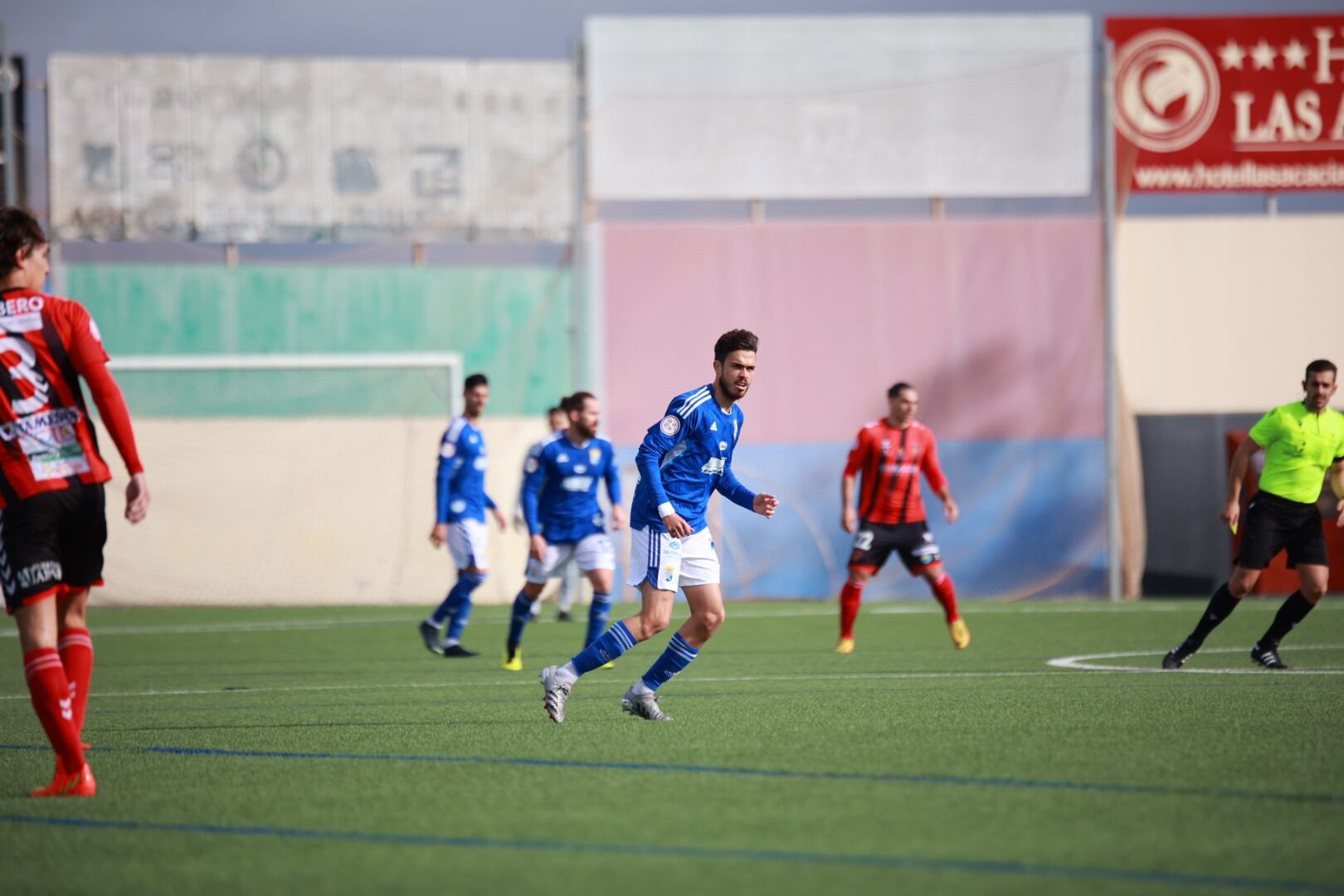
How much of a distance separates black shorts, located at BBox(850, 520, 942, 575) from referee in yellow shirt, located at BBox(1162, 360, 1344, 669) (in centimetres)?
326

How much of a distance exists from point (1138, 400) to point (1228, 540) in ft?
8.17

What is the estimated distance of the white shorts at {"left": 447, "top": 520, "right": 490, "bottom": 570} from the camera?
47.1 feet

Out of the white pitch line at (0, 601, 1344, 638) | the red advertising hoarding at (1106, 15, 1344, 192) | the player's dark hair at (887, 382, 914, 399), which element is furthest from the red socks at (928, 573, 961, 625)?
the red advertising hoarding at (1106, 15, 1344, 192)

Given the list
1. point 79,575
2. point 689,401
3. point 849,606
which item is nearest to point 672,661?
point 689,401

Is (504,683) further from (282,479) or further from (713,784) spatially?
(282,479)

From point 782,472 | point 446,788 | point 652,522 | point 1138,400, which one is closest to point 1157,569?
point 1138,400

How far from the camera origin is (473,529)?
1441 cm

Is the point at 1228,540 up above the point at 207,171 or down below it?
below

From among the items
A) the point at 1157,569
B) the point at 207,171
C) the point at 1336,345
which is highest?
the point at 207,171

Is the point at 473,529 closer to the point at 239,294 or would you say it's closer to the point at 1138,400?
the point at 239,294

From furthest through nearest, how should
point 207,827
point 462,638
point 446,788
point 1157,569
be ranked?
point 1157,569 → point 462,638 → point 446,788 → point 207,827

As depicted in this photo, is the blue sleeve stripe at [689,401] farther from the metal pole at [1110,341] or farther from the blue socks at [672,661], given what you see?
the metal pole at [1110,341]

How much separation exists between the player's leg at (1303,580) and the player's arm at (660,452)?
494cm

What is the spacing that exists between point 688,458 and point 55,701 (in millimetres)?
3423
